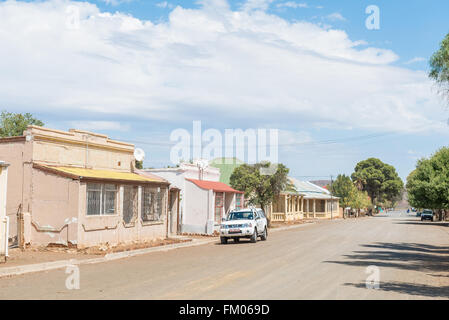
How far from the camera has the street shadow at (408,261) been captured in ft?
38.7

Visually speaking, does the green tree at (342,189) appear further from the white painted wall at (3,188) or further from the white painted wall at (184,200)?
the white painted wall at (3,188)

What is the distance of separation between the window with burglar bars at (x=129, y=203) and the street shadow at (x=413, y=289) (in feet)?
48.6

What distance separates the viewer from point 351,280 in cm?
1295

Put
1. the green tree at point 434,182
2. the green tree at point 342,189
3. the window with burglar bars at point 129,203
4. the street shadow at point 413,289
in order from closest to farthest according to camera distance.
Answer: the street shadow at point 413,289, the window with burglar bars at point 129,203, the green tree at point 434,182, the green tree at point 342,189

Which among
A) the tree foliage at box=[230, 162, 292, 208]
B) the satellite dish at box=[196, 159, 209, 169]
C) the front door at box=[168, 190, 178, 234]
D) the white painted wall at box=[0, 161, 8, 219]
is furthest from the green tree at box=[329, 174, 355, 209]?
the white painted wall at box=[0, 161, 8, 219]

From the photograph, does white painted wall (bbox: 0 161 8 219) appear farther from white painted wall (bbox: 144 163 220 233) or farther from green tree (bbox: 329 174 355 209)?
green tree (bbox: 329 174 355 209)

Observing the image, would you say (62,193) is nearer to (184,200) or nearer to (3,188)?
(3,188)

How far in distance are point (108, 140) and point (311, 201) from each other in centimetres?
5984

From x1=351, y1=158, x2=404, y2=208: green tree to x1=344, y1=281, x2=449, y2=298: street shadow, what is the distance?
11387 centimetres

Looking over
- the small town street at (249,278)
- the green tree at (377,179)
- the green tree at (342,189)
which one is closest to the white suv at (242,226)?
the small town street at (249,278)

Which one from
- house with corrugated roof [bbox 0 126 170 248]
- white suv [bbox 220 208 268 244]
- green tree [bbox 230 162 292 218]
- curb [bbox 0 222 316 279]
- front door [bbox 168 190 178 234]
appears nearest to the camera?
curb [bbox 0 222 316 279]

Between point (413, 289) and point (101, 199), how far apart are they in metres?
14.7

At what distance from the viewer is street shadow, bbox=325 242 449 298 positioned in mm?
11805
